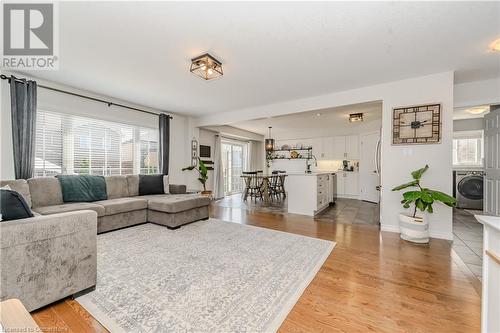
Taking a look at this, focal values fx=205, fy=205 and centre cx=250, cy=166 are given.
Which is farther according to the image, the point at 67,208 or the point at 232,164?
the point at 232,164

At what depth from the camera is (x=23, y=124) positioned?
122 inches

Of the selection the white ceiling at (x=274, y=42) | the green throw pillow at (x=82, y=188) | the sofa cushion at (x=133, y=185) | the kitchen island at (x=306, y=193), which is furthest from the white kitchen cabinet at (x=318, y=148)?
the green throw pillow at (x=82, y=188)

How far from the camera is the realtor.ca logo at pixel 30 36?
6.28 feet

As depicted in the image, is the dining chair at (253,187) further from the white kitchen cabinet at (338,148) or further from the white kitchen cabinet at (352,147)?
the white kitchen cabinet at (352,147)

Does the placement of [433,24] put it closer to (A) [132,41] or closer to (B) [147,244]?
(A) [132,41]

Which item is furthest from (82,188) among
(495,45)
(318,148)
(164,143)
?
(318,148)

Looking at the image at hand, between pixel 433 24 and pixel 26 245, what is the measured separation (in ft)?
12.8

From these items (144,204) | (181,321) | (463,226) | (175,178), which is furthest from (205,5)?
(463,226)

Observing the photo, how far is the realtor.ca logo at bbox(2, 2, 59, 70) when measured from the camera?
1913 mm

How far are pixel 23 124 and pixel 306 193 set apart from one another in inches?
201

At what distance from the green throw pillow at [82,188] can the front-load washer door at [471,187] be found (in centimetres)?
800

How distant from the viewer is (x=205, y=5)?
5.85ft

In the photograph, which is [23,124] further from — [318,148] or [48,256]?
[318,148]

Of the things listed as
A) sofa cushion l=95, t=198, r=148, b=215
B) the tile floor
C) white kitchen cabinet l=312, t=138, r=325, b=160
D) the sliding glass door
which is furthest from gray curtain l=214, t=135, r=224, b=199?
the tile floor
